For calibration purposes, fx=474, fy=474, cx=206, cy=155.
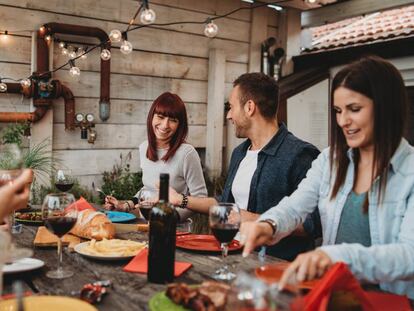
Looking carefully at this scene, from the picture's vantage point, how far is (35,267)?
4.90 ft

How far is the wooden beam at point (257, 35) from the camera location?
18.2 ft

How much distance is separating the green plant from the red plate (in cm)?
259

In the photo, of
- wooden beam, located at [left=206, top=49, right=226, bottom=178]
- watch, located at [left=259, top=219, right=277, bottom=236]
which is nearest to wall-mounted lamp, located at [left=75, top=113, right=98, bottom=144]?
wooden beam, located at [left=206, top=49, right=226, bottom=178]

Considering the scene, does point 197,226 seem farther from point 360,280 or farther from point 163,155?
point 360,280

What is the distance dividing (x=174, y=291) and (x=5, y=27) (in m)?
3.48

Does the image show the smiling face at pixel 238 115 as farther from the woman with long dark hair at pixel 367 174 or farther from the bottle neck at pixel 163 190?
the bottle neck at pixel 163 190

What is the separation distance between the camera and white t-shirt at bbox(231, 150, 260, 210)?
253 cm

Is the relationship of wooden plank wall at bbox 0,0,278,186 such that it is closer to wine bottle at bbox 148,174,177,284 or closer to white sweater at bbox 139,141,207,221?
white sweater at bbox 139,141,207,221

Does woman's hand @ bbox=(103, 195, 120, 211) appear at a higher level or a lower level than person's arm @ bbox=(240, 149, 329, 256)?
lower

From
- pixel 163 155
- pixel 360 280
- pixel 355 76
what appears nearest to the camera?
pixel 360 280

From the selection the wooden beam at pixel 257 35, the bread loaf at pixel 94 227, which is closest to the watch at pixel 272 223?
the bread loaf at pixel 94 227

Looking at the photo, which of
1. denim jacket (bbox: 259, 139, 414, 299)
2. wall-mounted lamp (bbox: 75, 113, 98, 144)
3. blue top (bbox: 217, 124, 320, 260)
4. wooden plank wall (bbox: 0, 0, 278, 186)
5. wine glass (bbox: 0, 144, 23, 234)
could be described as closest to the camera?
denim jacket (bbox: 259, 139, 414, 299)

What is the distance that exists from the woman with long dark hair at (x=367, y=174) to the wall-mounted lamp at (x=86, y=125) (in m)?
2.98

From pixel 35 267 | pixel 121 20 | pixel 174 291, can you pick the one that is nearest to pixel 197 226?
pixel 121 20
